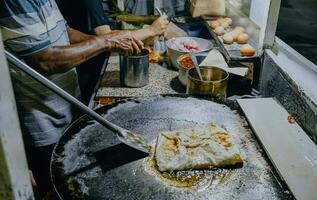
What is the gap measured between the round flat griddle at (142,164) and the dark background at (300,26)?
20.6 ft

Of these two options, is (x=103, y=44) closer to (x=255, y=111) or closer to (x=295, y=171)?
(x=255, y=111)

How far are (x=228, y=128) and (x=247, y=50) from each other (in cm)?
105

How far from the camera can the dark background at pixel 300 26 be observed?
320 inches

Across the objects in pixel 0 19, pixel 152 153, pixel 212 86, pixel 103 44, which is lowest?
pixel 152 153

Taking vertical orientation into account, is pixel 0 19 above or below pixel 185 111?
above

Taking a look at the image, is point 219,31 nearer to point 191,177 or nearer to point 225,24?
point 225,24

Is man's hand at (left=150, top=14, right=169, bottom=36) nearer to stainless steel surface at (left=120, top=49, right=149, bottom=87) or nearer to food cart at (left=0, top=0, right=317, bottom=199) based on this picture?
stainless steel surface at (left=120, top=49, right=149, bottom=87)

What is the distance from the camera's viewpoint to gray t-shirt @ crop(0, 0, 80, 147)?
1.91 m

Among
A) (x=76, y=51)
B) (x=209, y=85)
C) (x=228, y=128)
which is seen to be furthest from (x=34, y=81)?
(x=228, y=128)

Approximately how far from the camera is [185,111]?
188 centimetres

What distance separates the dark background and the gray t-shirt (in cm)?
640

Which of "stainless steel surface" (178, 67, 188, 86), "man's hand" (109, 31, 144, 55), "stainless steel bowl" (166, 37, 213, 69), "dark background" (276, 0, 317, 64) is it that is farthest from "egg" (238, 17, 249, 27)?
"dark background" (276, 0, 317, 64)

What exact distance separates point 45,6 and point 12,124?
174 centimetres

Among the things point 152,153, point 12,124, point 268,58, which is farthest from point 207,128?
point 12,124
